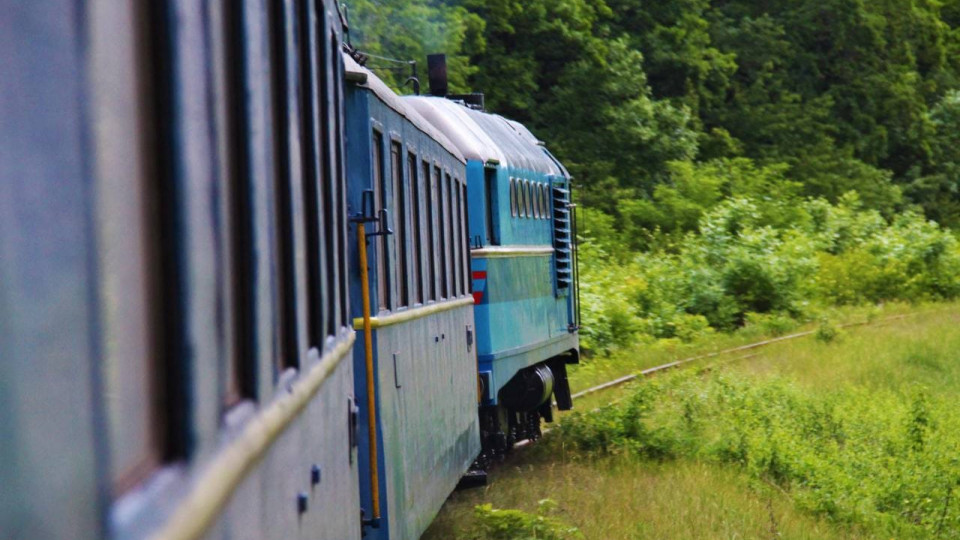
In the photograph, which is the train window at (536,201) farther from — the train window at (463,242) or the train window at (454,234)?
the train window at (454,234)

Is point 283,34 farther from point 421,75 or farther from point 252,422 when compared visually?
point 421,75

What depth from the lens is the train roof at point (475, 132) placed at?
1195cm

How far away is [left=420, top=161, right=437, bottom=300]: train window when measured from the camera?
7.88 meters

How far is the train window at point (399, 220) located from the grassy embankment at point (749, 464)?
94.7 inches

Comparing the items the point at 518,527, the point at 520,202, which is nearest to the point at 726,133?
the point at 520,202

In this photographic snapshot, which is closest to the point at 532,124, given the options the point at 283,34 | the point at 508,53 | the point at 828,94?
the point at 508,53

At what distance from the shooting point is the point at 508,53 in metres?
38.3

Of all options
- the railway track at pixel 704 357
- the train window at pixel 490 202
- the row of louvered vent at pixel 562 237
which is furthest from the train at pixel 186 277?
the railway track at pixel 704 357

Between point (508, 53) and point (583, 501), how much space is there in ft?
94.1

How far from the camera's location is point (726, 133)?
4453cm

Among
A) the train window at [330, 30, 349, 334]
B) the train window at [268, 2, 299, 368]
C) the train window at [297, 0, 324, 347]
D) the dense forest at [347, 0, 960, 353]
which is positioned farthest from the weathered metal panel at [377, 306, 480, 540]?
the dense forest at [347, 0, 960, 353]

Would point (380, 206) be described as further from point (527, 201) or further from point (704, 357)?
point (704, 357)

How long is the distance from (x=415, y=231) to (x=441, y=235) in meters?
1.08

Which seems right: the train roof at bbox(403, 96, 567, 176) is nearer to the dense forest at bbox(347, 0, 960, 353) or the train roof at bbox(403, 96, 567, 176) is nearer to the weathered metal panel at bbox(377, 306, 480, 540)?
the weathered metal panel at bbox(377, 306, 480, 540)
